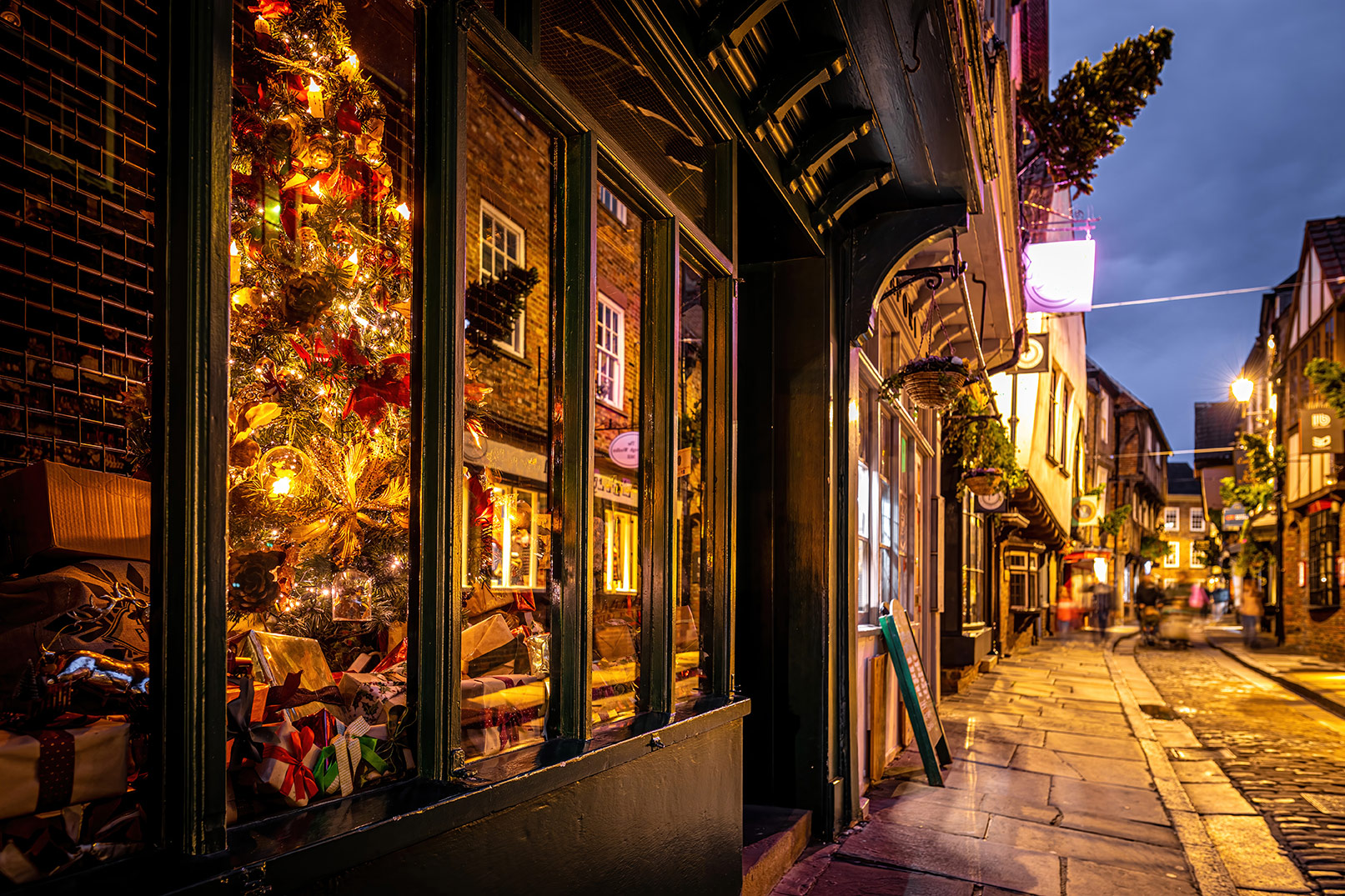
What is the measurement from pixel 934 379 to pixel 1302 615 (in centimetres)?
2260

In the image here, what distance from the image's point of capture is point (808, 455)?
500 cm

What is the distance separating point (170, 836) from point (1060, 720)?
10.3 meters

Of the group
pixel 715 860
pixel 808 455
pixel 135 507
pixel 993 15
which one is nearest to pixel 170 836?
pixel 135 507

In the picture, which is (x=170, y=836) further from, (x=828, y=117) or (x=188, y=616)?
(x=828, y=117)

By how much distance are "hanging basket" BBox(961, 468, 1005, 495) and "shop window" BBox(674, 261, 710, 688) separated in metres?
7.32

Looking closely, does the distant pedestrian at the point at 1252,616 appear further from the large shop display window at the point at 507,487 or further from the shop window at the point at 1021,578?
the large shop display window at the point at 507,487

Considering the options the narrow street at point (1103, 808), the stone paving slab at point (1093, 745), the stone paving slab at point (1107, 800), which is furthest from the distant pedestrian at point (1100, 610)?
the stone paving slab at point (1107, 800)

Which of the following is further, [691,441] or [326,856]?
[691,441]

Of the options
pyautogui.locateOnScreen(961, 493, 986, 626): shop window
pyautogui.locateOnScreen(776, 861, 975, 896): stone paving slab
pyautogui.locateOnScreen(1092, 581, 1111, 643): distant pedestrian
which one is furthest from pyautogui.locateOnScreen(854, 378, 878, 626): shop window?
pyautogui.locateOnScreen(1092, 581, 1111, 643): distant pedestrian

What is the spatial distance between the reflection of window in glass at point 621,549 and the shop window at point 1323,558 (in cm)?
2233

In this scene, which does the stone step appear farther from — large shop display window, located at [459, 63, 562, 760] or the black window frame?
large shop display window, located at [459, 63, 562, 760]

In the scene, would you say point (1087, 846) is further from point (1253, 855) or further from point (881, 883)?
point (881, 883)

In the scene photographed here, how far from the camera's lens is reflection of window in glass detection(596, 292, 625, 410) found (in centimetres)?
340

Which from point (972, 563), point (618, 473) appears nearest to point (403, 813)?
point (618, 473)
